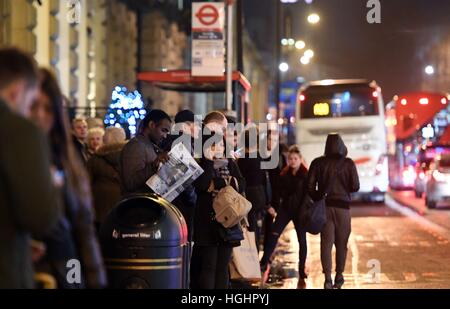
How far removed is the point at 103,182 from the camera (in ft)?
34.6

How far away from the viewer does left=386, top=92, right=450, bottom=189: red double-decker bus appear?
43500 millimetres

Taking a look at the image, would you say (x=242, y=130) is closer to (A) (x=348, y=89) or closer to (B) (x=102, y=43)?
(B) (x=102, y=43)

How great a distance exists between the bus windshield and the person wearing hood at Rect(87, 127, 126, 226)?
2204cm

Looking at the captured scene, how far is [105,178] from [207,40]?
27.9 feet

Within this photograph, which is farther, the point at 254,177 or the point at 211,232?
the point at 254,177

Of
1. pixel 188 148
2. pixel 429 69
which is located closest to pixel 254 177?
pixel 188 148

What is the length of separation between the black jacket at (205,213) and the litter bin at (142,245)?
156 centimetres

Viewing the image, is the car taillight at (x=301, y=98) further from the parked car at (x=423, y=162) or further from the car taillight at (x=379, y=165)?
the parked car at (x=423, y=162)

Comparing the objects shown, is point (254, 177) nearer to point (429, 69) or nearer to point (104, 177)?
point (104, 177)

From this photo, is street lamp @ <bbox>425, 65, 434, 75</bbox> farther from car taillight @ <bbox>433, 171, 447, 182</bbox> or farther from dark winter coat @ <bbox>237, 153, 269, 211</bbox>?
dark winter coat @ <bbox>237, 153, 269, 211</bbox>

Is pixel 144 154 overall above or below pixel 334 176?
above

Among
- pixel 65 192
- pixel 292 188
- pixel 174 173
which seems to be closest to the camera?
pixel 65 192
